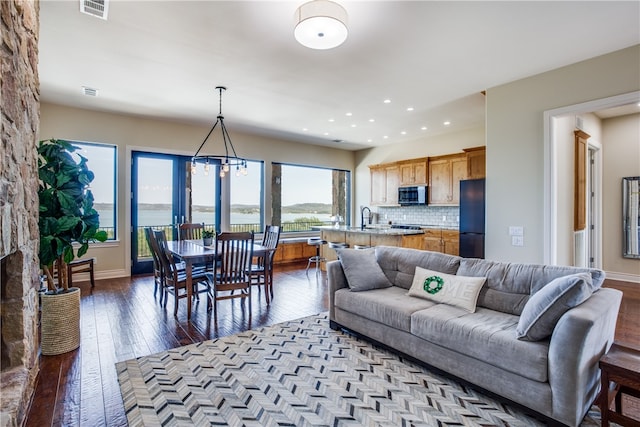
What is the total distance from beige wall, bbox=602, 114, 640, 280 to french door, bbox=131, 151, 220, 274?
7625 mm

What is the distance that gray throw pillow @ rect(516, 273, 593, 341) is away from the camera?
6.64 feet

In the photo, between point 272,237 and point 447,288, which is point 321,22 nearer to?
point 447,288

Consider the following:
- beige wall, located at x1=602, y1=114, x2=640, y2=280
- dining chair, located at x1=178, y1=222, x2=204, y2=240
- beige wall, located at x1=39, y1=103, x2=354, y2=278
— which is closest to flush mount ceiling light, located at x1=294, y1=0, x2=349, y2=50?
dining chair, located at x1=178, y1=222, x2=204, y2=240

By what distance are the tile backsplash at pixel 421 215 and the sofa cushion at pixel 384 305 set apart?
464 cm

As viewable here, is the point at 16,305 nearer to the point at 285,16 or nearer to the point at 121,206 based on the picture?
the point at 285,16

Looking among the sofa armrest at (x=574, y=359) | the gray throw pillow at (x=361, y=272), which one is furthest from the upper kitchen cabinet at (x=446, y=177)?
the sofa armrest at (x=574, y=359)

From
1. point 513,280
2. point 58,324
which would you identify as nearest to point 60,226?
point 58,324

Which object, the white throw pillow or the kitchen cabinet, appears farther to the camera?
the kitchen cabinet

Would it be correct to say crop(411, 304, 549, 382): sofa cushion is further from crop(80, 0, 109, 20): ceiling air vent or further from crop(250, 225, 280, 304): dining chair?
crop(80, 0, 109, 20): ceiling air vent

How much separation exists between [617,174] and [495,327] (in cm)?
566

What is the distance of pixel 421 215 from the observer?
8.12 m

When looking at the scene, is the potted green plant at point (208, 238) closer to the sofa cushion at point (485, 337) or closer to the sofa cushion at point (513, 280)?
the sofa cushion at point (485, 337)

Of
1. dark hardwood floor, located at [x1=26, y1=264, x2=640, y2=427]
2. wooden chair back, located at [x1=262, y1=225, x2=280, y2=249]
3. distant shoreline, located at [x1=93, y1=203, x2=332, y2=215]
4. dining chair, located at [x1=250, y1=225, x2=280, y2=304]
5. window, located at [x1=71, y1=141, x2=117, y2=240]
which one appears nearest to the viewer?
dark hardwood floor, located at [x1=26, y1=264, x2=640, y2=427]

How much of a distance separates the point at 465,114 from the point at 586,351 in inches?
193
